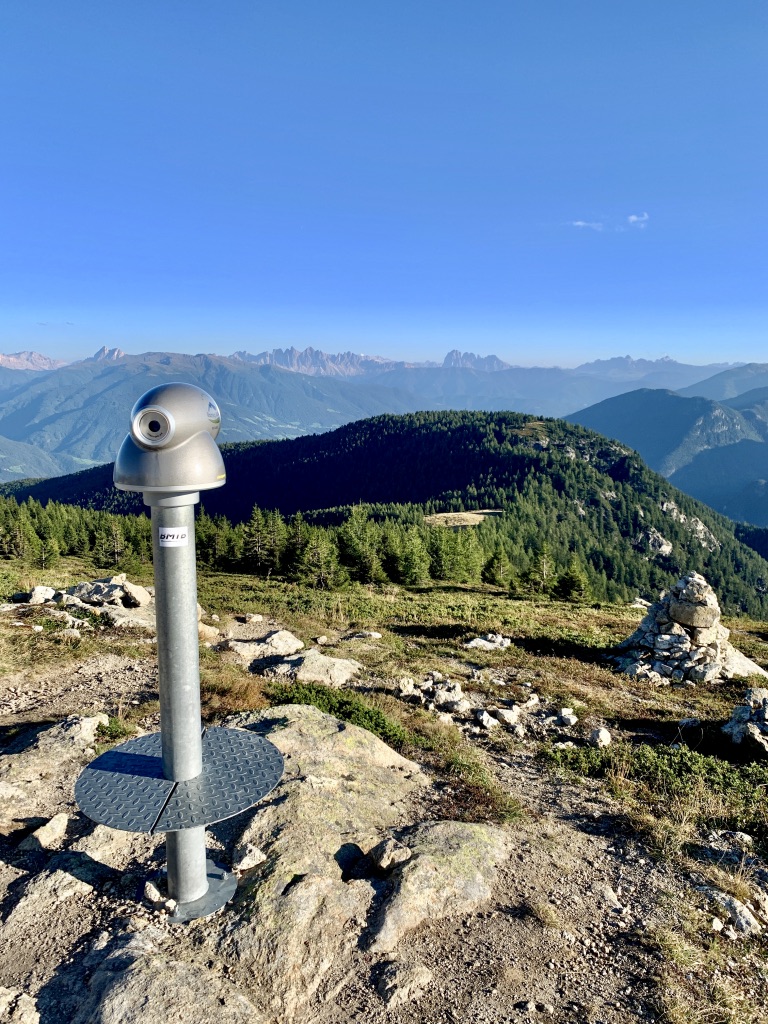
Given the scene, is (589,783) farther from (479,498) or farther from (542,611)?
(479,498)

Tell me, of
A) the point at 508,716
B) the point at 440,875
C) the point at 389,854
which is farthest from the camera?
the point at 508,716

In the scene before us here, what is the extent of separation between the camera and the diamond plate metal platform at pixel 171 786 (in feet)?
16.8

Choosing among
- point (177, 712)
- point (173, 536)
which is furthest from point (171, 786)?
point (173, 536)

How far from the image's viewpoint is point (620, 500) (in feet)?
589

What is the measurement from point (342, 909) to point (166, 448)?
17.6ft

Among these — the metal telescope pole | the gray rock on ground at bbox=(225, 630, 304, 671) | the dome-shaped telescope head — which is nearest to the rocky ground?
the metal telescope pole

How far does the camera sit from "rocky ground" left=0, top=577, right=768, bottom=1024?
5.11m

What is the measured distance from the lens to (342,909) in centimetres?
610

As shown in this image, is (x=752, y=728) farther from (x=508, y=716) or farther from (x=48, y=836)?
(x=48, y=836)

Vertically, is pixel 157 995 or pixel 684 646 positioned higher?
pixel 157 995

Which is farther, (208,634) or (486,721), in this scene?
(208,634)

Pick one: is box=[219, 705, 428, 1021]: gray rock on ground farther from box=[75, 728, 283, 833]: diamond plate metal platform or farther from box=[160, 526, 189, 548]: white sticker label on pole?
box=[160, 526, 189, 548]: white sticker label on pole

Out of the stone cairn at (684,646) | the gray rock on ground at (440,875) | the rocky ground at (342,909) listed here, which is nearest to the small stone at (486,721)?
the rocky ground at (342,909)

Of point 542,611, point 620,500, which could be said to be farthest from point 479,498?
point 542,611
